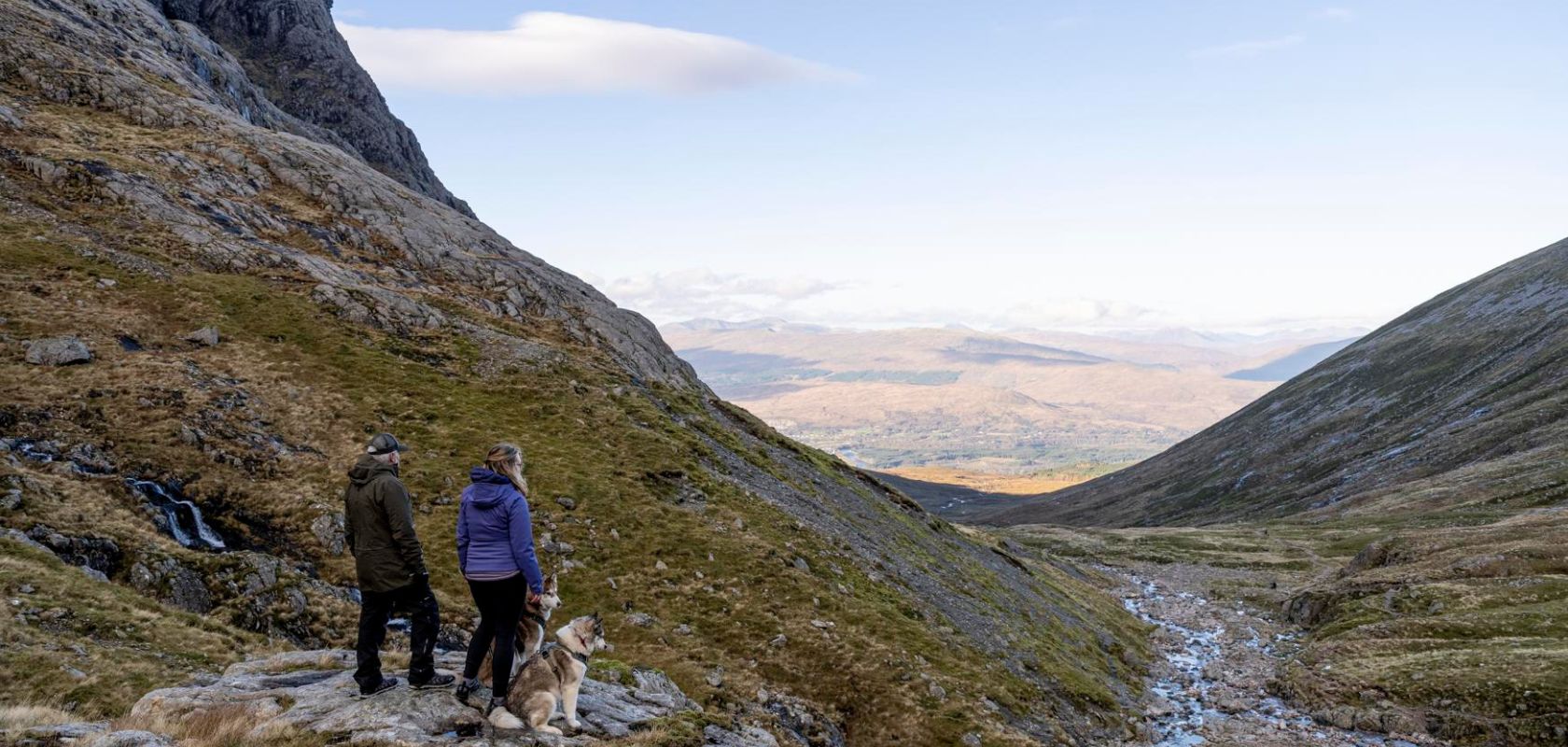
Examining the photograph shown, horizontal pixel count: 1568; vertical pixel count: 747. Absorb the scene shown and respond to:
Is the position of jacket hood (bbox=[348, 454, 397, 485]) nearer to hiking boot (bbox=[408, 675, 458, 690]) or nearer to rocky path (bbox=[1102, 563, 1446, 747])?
hiking boot (bbox=[408, 675, 458, 690])

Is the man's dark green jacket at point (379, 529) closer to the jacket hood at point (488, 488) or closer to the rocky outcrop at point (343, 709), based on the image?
the jacket hood at point (488, 488)

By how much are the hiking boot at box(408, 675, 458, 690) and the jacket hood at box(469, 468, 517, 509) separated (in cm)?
406

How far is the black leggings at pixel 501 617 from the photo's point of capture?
47.5ft

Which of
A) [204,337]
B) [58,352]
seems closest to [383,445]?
[58,352]

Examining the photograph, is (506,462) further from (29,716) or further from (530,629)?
(29,716)

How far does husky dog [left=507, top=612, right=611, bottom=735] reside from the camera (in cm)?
1467

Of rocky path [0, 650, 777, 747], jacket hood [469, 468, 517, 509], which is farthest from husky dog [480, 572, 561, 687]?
jacket hood [469, 468, 517, 509]

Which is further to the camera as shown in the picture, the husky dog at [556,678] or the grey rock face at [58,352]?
the grey rock face at [58,352]

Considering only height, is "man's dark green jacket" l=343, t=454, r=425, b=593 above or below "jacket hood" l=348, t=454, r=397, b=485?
below

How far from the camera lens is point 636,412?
50406 mm

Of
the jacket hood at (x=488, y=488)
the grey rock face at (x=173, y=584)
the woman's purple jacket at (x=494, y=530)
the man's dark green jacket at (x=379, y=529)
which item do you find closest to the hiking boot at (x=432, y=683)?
the man's dark green jacket at (x=379, y=529)

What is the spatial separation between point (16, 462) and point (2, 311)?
13975 mm

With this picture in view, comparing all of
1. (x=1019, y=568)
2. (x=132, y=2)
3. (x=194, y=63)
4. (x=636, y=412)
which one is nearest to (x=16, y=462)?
(x=636, y=412)

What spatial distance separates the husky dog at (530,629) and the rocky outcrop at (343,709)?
0.79 metres
